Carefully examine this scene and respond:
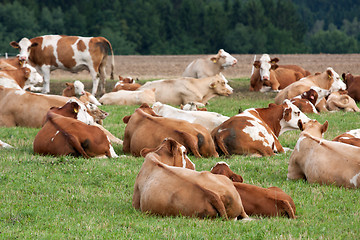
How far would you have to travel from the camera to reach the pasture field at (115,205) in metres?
6.24

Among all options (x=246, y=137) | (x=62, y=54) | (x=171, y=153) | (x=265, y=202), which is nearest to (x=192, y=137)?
(x=246, y=137)

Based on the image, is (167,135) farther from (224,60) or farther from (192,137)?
(224,60)

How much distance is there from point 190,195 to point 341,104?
12.5 metres

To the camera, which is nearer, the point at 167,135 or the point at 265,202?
the point at 265,202

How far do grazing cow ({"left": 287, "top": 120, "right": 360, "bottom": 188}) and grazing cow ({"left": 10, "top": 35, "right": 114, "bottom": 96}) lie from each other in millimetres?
15462

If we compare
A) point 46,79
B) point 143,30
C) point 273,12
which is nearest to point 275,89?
point 46,79

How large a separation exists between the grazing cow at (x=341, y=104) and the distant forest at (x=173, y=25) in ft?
187

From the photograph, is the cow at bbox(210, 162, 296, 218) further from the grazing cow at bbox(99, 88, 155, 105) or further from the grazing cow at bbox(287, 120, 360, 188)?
the grazing cow at bbox(99, 88, 155, 105)

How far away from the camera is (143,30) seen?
87125mm

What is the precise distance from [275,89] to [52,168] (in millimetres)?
15558

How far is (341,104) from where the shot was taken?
18.2 m

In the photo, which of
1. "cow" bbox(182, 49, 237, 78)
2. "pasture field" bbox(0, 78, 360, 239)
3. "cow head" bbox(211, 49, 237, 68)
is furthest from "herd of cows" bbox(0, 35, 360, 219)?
"cow head" bbox(211, 49, 237, 68)

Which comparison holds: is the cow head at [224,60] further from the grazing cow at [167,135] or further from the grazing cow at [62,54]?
the grazing cow at [167,135]

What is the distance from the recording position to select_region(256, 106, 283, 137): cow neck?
12438 mm
